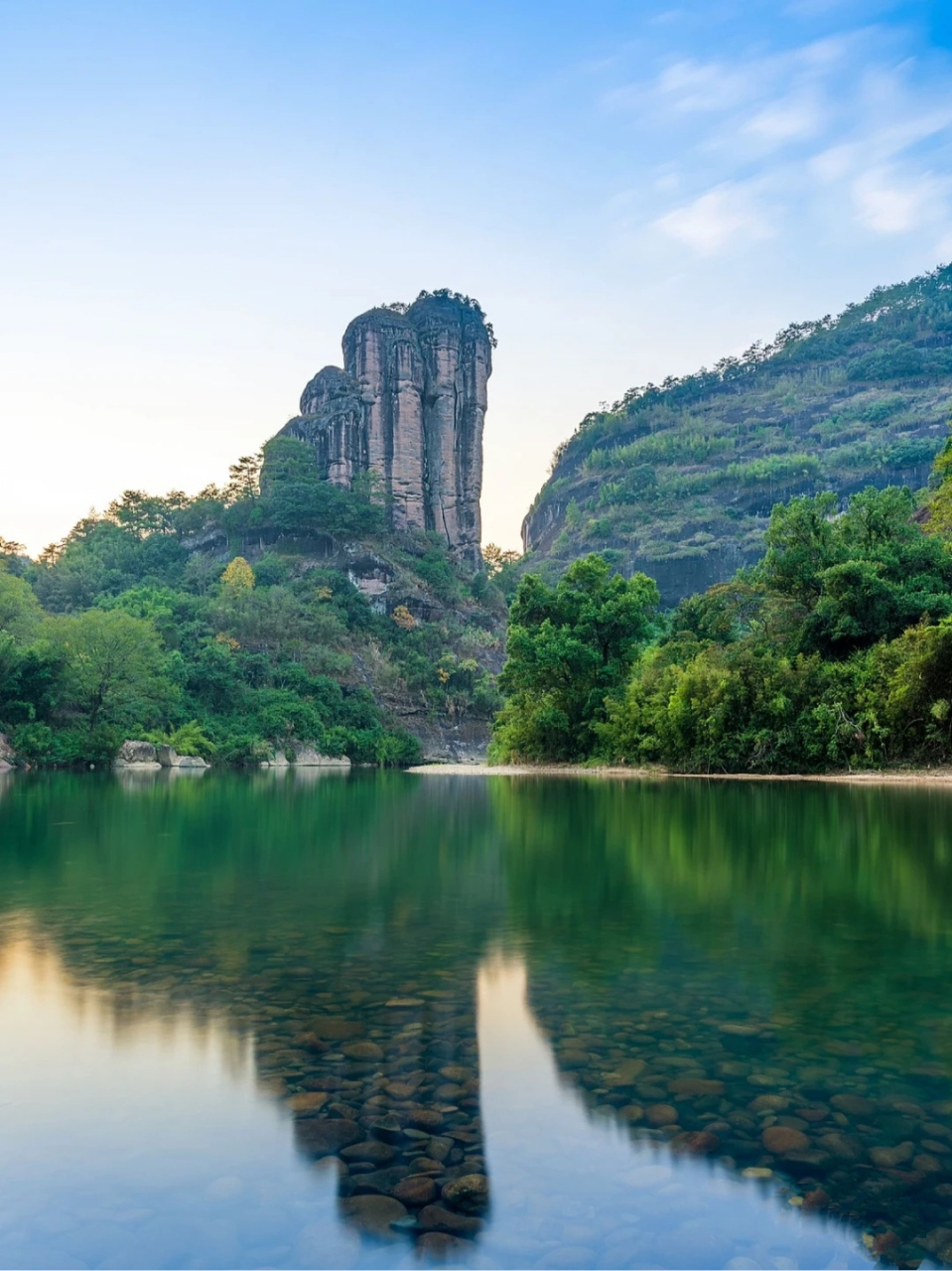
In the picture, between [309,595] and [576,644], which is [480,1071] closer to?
[576,644]

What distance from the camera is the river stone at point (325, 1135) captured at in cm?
301

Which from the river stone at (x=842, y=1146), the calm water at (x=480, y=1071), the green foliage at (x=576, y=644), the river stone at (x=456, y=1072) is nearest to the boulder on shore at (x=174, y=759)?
the green foliage at (x=576, y=644)

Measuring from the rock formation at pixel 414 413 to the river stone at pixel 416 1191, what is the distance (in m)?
70.0

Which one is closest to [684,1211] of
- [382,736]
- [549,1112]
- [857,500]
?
[549,1112]

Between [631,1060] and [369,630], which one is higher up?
[369,630]

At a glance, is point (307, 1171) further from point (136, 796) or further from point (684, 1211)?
point (136, 796)

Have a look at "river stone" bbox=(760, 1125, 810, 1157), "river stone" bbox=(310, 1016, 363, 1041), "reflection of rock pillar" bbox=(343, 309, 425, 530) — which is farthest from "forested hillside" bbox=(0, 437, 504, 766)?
"river stone" bbox=(760, 1125, 810, 1157)

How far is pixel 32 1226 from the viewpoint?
2.56 metres

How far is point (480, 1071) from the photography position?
3.73 m

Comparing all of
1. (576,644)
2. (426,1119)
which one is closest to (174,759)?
(576,644)

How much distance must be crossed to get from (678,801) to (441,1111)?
1440 cm

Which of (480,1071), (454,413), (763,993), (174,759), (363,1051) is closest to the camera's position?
(480,1071)

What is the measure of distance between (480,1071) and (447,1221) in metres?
1.15

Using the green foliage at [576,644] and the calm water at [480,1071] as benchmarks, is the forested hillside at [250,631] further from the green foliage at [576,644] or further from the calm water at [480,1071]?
the calm water at [480,1071]
